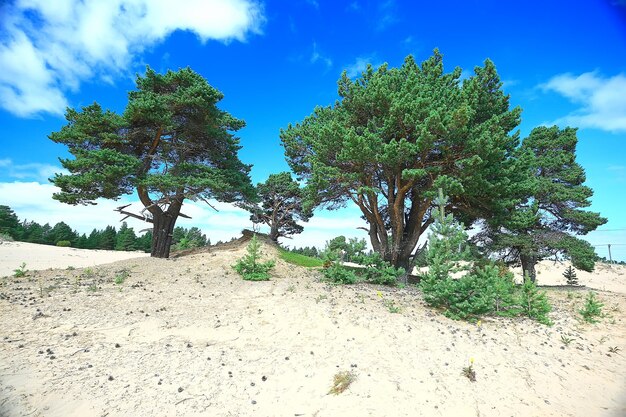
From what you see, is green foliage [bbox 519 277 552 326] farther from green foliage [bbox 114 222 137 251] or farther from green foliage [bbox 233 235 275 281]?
green foliage [bbox 114 222 137 251]

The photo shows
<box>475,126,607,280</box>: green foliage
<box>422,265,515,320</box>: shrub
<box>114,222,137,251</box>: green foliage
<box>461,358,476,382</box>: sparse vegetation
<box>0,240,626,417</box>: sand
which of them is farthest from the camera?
<box>114,222,137,251</box>: green foliage

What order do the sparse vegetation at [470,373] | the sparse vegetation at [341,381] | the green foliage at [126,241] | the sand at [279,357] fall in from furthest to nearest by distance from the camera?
the green foliage at [126,241]
the sparse vegetation at [470,373]
the sparse vegetation at [341,381]
the sand at [279,357]

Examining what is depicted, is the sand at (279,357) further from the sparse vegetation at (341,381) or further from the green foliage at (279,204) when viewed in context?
the green foliage at (279,204)

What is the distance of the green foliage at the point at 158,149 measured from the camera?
13430mm

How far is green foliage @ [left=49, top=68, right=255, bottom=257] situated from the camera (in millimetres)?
13430

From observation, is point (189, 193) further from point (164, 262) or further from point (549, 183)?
point (549, 183)

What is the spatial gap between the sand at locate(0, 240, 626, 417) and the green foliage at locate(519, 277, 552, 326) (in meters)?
0.44

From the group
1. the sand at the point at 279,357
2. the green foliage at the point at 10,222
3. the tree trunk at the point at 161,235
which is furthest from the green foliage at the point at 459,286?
the green foliage at the point at 10,222

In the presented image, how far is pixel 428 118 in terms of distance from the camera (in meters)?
11.3

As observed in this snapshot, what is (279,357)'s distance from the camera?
194 inches

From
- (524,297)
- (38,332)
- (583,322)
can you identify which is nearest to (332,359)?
(38,332)

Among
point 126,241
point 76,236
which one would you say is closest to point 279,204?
point 126,241

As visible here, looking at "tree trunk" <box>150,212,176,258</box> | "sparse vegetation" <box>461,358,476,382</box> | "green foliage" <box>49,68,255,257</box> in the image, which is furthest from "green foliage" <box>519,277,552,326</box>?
"tree trunk" <box>150,212,176,258</box>

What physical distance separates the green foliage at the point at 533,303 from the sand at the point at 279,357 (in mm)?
439
